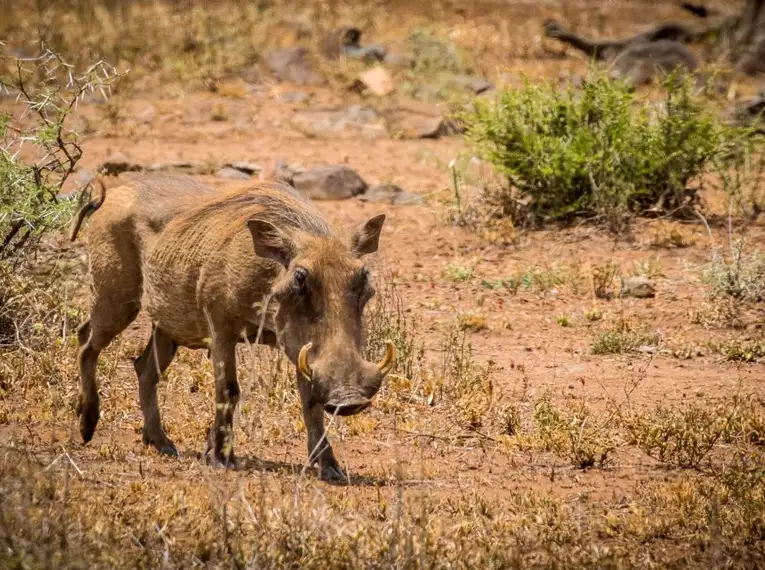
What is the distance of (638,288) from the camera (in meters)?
7.49

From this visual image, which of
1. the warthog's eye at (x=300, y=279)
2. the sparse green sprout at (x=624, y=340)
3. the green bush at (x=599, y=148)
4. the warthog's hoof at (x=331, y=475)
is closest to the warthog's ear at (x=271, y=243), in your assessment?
the warthog's eye at (x=300, y=279)

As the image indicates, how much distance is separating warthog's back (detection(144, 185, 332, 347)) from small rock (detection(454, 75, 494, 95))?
27.8 feet

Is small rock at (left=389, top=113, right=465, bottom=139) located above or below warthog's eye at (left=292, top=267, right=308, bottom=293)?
below

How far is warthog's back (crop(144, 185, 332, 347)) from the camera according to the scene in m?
4.59

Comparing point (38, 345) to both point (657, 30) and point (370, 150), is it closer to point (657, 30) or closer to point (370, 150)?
point (370, 150)

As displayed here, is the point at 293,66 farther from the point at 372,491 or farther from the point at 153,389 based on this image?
the point at 372,491

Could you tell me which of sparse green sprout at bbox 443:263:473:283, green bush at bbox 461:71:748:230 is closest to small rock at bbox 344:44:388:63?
green bush at bbox 461:71:748:230

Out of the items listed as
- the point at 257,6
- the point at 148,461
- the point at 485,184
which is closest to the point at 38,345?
the point at 148,461

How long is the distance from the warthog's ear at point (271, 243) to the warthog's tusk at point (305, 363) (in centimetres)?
42

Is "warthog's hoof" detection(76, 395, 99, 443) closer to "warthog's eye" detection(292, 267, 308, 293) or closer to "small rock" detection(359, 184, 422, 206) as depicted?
"warthog's eye" detection(292, 267, 308, 293)

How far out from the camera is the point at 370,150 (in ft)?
37.1

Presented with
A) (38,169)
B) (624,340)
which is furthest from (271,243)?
(624,340)

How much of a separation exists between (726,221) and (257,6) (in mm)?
9265

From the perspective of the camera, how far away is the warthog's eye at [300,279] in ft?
14.2
